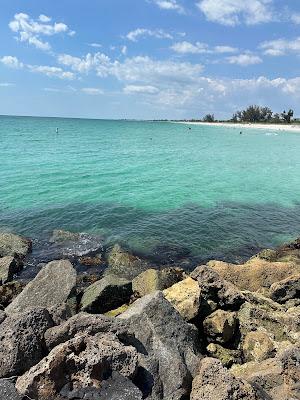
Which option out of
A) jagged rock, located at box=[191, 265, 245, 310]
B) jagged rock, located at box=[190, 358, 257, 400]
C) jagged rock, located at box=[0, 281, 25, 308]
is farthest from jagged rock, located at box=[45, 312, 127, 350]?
jagged rock, located at box=[0, 281, 25, 308]

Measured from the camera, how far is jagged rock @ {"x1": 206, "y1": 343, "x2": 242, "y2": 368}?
9.13m

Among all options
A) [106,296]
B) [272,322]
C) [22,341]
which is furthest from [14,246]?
[272,322]

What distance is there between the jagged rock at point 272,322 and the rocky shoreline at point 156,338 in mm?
25

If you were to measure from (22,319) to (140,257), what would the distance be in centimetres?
1088

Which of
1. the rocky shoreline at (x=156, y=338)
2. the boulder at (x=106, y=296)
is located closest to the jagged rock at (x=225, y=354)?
the rocky shoreline at (x=156, y=338)

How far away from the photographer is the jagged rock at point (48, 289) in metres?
10.2

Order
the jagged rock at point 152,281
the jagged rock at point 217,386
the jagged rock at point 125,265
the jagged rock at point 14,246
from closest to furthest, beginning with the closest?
the jagged rock at point 217,386 → the jagged rock at point 152,281 → the jagged rock at point 125,265 → the jagged rock at point 14,246

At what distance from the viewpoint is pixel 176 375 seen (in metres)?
7.11

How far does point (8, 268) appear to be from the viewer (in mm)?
15203

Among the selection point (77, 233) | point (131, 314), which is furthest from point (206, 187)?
point (131, 314)

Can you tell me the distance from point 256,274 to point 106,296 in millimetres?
5566

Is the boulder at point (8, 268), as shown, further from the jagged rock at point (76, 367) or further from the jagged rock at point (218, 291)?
the jagged rock at point (76, 367)

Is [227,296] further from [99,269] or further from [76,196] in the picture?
[76,196]

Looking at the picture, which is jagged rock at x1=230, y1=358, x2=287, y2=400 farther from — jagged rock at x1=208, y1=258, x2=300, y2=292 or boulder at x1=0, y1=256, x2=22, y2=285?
boulder at x1=0, y1=256, x2=22, y2=285
